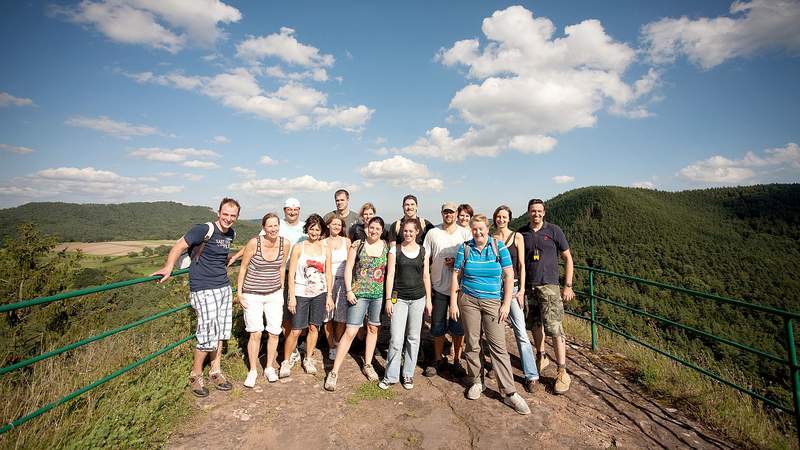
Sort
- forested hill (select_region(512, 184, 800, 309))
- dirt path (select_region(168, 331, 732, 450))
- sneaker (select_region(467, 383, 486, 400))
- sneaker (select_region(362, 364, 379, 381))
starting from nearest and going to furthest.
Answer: dirt path (select_region(168, 331, 732, 450))
sneaker (select_region(467, 383, 486, 400))
sneaker (select_region(362, 364, 379, 381))
forested hill (select_region(512, 184, 800, 309))

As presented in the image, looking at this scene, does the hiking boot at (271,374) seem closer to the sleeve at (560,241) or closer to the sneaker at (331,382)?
the sneaker at (331,382)

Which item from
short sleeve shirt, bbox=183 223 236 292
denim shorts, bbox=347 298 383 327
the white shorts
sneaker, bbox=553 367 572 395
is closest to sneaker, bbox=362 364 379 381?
denim shorts, bbox=347 298 383 327

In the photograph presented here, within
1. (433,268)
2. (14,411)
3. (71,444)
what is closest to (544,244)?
(433,268)

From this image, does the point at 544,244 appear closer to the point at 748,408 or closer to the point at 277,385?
the point at 748,408

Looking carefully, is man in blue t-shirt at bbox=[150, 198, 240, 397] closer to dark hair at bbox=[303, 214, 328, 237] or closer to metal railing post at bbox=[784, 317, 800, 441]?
dark hair at bbox=[303, 214, 328, 237]

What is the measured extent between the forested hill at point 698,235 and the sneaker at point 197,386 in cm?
5408

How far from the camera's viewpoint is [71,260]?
651 inches

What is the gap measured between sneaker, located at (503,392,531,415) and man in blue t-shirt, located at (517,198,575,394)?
635 millimetres

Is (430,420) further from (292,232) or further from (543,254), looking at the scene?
(292,232)

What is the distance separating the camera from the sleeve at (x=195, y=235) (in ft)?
11.2

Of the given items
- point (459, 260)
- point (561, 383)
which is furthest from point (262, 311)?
point (561, 383)

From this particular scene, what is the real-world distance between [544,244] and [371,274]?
6.84 ft

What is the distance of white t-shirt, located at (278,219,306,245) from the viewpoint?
4368 millimetres

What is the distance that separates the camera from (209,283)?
3.62m
